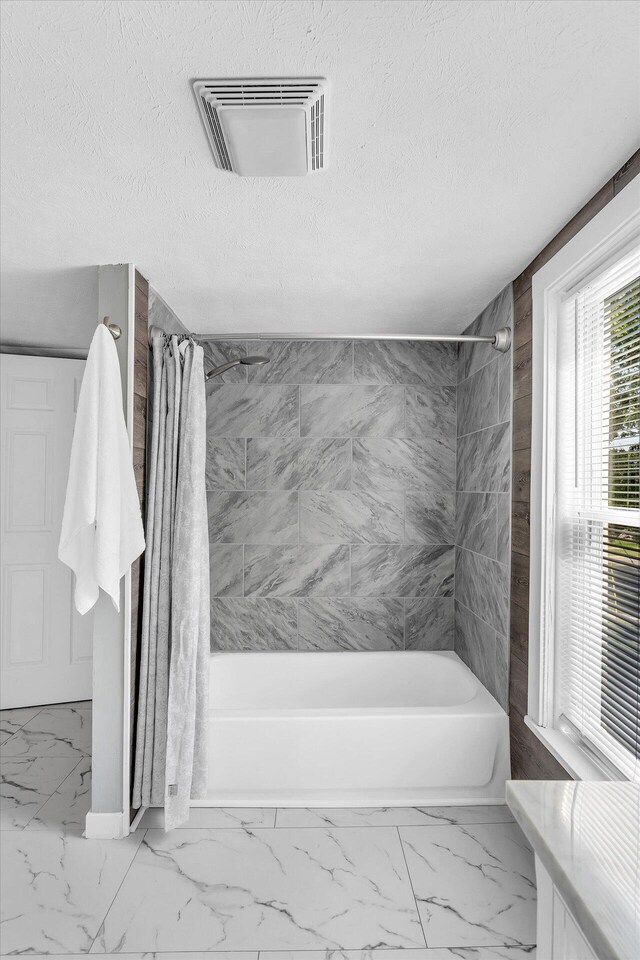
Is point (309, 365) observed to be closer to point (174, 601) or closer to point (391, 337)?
point (391, 337)

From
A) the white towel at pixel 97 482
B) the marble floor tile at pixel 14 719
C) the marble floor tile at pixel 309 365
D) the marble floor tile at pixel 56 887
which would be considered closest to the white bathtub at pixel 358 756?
the marble floor tile at pixel 56 887

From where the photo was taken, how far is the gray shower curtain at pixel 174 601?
242 cm

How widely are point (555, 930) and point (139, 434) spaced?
2117 millimetres

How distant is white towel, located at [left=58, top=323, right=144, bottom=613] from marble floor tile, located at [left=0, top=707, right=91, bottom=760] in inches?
59.5

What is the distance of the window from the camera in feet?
5.82

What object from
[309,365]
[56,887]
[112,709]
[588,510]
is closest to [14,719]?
[112,709]

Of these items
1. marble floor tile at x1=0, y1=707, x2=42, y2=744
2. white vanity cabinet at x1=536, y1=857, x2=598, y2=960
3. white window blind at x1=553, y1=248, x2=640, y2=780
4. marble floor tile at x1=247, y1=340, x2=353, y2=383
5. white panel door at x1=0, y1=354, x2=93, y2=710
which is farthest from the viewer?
white panel door at x1=0, y1=354, x2=93, y2=710

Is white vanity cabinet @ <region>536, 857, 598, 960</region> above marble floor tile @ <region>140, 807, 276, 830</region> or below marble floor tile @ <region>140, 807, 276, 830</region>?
above

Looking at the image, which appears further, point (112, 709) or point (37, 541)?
point (37, 541)

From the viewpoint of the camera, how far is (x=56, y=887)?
205 centimetres

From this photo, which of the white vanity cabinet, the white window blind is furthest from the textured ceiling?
the white vanity cabinet

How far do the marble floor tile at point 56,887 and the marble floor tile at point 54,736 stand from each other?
2.66ft

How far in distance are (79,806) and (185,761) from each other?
0.62 meters

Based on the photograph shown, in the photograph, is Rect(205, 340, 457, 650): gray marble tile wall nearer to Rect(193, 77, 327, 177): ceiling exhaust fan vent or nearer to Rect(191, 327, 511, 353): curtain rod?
Rect(191, 327, 511, 353): curtain rod
